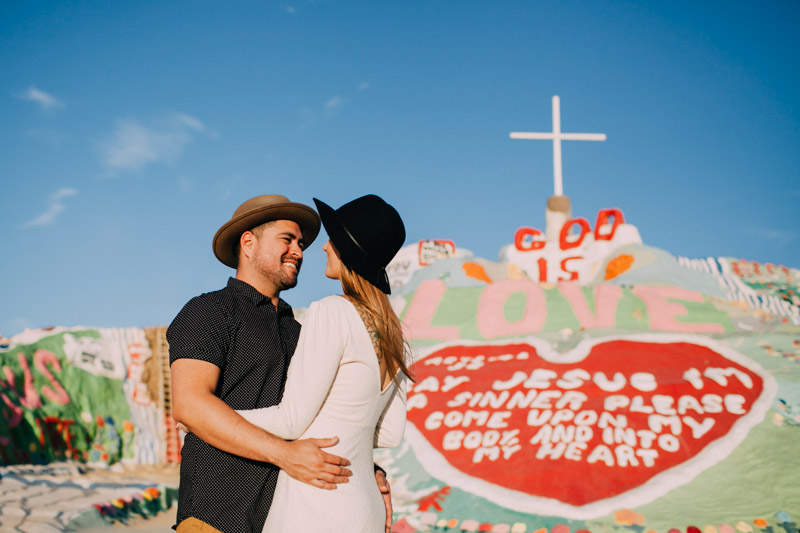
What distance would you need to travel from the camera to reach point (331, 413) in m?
1.94

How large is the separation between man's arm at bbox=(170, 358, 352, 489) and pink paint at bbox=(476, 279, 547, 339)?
1070 cm

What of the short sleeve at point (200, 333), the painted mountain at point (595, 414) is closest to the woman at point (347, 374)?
the short sleeve at point (200, 333)

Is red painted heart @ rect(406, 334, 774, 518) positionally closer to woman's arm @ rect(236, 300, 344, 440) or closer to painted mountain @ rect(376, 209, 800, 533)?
painted mountain @ rect(376, 209, 800, 533)

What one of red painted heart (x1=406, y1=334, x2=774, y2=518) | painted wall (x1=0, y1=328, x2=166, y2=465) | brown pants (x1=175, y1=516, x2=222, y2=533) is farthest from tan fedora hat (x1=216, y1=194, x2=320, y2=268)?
painted wall (x1=0, y1=328, x2=166, y2=465)

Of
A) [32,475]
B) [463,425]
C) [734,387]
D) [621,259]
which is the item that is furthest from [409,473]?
[621,259]

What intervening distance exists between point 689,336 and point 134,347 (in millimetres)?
9732

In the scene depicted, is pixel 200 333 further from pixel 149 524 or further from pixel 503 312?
pixel 503 312

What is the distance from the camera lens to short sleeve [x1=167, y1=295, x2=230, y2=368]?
2.07 metres

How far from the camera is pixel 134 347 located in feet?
36.1

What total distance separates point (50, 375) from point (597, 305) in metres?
10.2

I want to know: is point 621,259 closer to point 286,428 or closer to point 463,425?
point 463,425

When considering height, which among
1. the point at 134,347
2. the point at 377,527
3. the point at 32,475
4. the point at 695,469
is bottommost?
the point at 32,475

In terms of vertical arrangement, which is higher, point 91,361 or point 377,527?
point 91,361

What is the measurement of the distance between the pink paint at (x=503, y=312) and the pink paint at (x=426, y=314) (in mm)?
711
